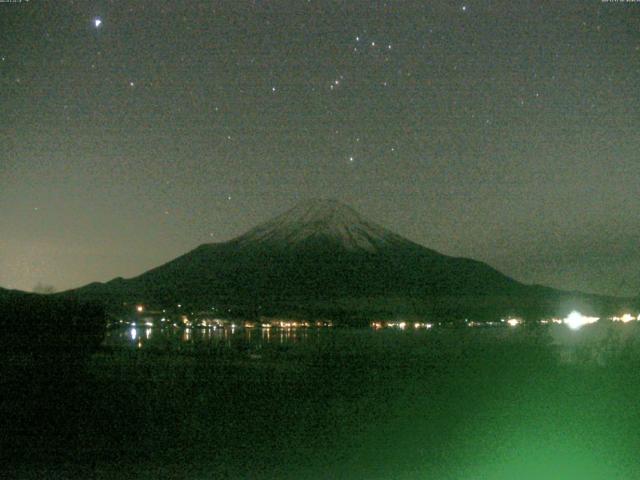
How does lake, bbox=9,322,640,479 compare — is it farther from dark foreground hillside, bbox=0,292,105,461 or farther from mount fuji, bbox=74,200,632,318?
mount fuji, bbox=74,200,632,318

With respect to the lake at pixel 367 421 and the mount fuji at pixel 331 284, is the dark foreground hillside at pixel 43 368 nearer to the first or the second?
the lake at pixel 367 421

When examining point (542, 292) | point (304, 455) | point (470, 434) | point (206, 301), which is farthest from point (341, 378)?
point (542, 292)

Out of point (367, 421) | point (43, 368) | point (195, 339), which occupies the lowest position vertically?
point (367, 421)

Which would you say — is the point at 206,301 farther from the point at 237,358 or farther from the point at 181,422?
the point at 181,422

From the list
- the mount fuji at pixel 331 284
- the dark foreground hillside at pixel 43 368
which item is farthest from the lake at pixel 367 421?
the mount fuji at pixel 331 284

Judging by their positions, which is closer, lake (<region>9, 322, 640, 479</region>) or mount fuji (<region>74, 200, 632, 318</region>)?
lake (<region>9, 322, 640, 479</region>)

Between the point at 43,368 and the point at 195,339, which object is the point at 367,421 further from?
the point at 195,339

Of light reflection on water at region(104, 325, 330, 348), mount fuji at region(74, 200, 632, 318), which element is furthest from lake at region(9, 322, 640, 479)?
mount fuji at region(74, 200, 632, 318)

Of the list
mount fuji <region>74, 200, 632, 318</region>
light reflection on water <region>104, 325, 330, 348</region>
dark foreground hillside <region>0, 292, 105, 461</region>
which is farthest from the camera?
mount fuji <region>74, 200, 632, 318</region>

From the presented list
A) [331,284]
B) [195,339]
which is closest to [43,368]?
[195,339]
